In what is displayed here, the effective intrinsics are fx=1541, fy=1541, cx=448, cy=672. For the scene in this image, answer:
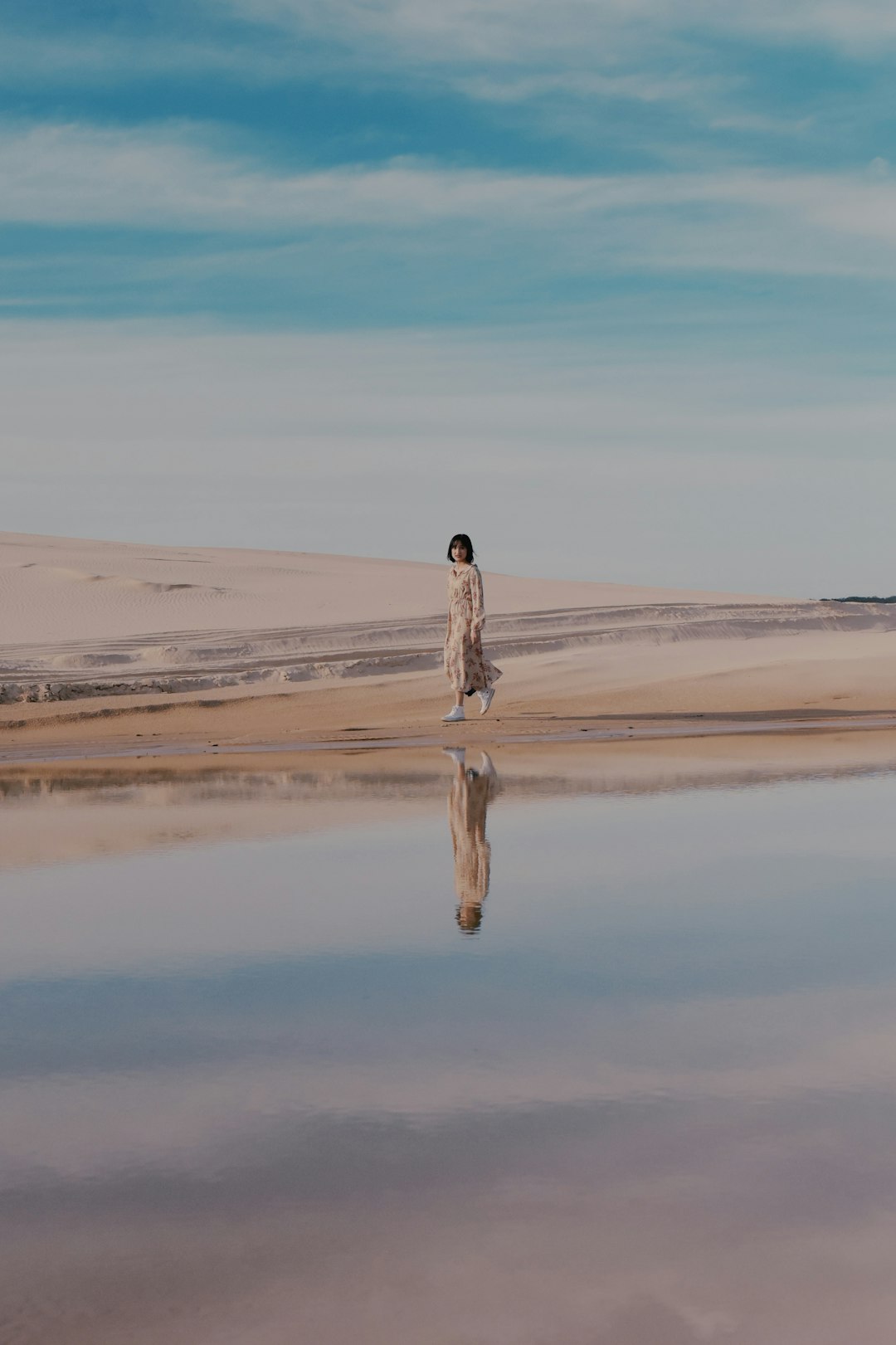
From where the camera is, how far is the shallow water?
2.23 meters

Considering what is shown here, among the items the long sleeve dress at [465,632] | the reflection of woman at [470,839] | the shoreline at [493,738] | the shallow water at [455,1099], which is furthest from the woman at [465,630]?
the shallow water at [455,1099]

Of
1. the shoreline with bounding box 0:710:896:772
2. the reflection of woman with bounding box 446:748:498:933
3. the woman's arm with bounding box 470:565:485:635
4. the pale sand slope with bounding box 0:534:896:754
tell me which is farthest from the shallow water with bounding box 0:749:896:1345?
the pale sand slope with bounding box 0:534:896:754

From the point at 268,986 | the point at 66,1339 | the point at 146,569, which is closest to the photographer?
the point at 66,1339

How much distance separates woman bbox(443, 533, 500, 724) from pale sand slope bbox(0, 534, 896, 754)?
45 cm

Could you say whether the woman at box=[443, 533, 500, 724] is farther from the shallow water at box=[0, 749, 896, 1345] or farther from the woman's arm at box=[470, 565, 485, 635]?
the shallow water at box=[0, 749, 896, 1345]

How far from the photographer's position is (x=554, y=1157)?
2744 millimetres

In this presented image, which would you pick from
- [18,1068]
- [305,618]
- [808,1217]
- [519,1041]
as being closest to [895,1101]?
[808,1217]

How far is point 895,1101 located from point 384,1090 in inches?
39.7

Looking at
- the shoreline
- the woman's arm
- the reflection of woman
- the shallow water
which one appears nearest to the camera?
the shallow water

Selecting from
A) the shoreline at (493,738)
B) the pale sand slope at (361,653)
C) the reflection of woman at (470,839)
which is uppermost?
the pale sand slope at (361,653)

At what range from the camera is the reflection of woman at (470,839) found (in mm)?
5160

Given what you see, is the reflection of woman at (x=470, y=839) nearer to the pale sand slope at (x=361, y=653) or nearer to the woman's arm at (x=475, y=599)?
the woman's arm at (x=475, y=599)

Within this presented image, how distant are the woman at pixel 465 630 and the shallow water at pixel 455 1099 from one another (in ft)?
27.6

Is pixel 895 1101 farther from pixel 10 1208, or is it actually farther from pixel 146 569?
pixel 146 569
